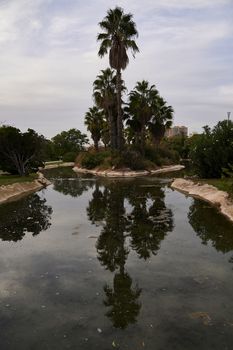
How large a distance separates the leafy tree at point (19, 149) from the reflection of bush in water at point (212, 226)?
81.2 ft

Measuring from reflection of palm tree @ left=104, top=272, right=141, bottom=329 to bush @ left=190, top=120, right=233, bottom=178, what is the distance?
2590cm

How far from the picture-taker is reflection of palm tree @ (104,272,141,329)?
9.23 m

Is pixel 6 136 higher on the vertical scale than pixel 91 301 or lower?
higher

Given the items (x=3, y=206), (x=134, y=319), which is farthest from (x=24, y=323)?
(x=3, y=206)

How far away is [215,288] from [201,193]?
20.8m

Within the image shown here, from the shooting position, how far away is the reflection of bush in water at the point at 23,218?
1983cm

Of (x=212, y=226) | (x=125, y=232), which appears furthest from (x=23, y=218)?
(x=212, y=226)

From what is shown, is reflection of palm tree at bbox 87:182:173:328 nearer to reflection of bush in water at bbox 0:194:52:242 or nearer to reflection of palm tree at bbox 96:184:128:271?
reflection of palm tree at bbox 96:184:128:271

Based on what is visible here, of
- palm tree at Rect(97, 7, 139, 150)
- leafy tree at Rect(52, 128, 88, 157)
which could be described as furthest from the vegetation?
leafy tree at Rect(52, 128, 88, 157)

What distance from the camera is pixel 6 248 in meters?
16.7

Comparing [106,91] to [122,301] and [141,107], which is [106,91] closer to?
[141,107]

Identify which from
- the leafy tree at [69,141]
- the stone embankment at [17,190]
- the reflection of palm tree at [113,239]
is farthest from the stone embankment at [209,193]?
the leafy tree at [69,141]

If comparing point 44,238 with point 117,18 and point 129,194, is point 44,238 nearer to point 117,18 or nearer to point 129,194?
point 129,194

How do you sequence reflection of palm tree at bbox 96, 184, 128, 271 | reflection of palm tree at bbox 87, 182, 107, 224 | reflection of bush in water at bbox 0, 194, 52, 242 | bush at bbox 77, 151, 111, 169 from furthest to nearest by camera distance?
bush at bbox 77, 151, 111, 169 < reflection of palm tree at bbox 87, 182, 107, 224 < reflection of bush in water at bbox 0, 194, 52, 242 < reflection of palm tree at bbox 96, 184, 128, 271
